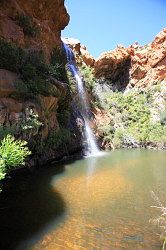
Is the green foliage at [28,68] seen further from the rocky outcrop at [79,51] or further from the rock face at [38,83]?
the rocky outcrop at [79,51]

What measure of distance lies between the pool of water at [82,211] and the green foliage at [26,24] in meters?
11.6

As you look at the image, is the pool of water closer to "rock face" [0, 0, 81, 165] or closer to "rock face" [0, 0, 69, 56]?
"rock face" [0, 0, 81, 165]

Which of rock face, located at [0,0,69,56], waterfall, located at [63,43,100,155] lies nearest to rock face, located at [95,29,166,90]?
waterfall, located at [63,43,100,155]

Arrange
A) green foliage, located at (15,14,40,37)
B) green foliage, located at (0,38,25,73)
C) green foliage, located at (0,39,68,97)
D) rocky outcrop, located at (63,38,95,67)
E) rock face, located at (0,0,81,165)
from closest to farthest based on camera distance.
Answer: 1. rock face, located at (0,0,81,165)
2. green foliage, located at (0,38,25,73)
3. green foliage, located at (0,39,68,97)
4. green foliage, located at (15,14,40,37)
5. rocky outcrop, located at (63,38,95,67)

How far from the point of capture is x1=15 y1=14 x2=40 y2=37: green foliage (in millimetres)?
25625

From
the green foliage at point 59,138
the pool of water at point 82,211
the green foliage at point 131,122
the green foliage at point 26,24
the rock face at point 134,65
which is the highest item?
the rock face at point 134,65

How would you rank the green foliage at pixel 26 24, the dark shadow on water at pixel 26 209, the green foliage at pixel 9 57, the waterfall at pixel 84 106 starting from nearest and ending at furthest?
1. the dark shadow on water at pixel 26 209
2. the green foliage at pixel 9 57
3. the green foliage at pixel 26 24
4. the waterfall at pixel 84 106

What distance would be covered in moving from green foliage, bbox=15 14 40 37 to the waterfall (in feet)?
26.4

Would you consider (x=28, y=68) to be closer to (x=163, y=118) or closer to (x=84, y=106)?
(x=84, y=106)

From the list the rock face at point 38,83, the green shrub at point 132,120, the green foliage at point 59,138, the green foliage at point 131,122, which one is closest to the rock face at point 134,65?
the green shrub at point 132,120

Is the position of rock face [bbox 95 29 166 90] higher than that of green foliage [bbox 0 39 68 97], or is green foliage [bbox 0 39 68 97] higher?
rock face [bbox 95 29 166 90]

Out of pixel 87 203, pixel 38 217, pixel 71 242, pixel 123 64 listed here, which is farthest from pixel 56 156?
pixel 123 64

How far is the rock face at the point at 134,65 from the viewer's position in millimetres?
49781

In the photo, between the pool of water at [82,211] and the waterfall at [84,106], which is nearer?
the pool of water at [82,211]
